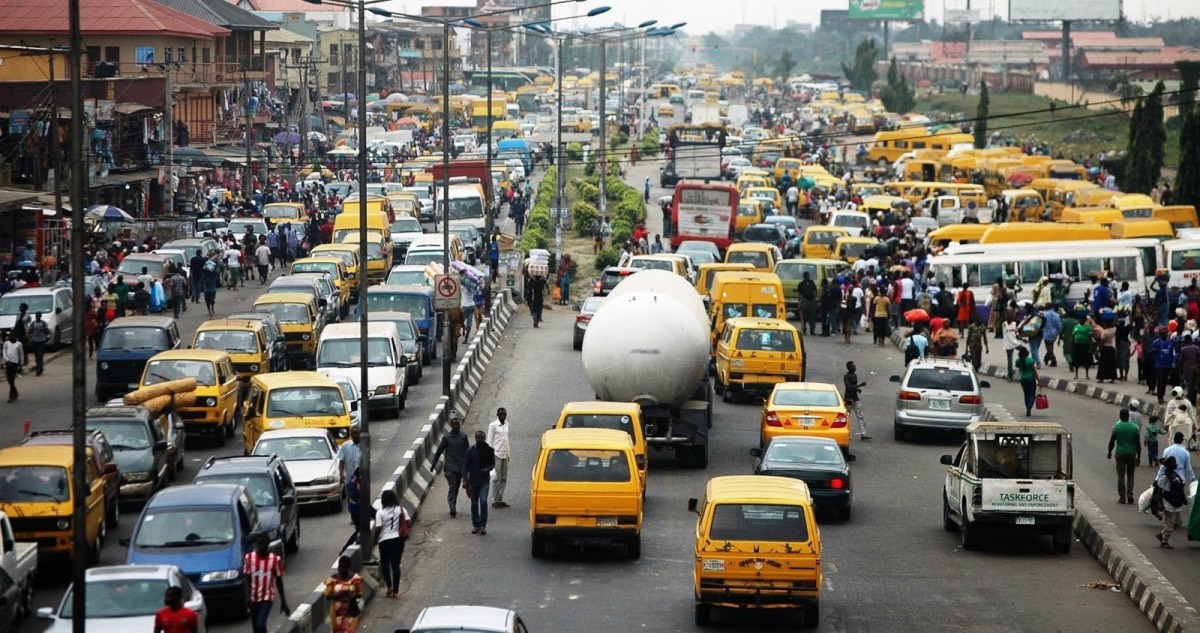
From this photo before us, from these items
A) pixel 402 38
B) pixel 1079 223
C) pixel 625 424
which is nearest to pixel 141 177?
pixel 1079 223

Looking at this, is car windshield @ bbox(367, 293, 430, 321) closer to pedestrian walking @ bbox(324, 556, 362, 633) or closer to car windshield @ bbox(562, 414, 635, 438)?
car windshield @ bbox(562, 414, 635, 438)

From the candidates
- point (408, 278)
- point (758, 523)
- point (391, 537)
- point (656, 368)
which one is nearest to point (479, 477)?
point (391, 537)

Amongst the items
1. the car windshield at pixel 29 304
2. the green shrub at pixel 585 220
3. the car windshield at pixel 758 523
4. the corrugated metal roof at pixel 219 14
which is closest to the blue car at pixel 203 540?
the car windshield at pixel 758 523

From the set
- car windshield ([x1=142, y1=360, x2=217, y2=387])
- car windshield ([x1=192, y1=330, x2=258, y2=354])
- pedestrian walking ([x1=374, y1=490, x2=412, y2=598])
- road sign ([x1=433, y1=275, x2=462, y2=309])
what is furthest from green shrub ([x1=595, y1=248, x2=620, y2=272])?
pedestrian walking ([x1=374, y1=490, x2=412, y2=598])

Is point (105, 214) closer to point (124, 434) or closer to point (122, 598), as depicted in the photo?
point (124, 434)

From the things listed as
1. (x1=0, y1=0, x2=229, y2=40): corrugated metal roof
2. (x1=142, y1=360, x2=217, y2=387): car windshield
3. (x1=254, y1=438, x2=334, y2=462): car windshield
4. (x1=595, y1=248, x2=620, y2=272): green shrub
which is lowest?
(x1=254, y1=438, x2=334, y2=462): car windshield

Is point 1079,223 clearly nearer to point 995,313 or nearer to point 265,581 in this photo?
point 995,313

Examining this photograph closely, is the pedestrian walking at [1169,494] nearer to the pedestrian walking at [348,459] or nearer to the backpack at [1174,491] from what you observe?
the backpack at [1174,491]
